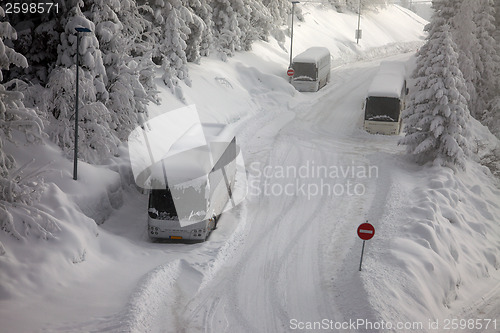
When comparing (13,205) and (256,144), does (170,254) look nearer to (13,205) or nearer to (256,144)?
(13,205)

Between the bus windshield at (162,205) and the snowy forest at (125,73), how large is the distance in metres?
3.49

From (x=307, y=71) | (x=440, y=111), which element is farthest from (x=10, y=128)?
(x=307, y=71)

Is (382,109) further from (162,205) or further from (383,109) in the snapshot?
(162,205)

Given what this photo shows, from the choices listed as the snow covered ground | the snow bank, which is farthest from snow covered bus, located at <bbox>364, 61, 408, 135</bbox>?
the snow bank

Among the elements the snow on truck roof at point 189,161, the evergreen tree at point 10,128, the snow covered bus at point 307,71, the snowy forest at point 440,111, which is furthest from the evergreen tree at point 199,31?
the evergreen tree at point 10,128

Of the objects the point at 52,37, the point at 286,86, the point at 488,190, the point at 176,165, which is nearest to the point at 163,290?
the point at 176,165

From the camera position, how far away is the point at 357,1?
78750 mm

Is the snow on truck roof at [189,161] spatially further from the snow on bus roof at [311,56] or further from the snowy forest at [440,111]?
the snow on bus roof at [311,56]

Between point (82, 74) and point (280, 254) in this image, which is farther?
point (82, 74)

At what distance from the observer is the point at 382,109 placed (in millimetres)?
29000

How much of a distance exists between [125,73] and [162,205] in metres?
6.51

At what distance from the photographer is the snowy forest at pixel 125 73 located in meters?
13.8

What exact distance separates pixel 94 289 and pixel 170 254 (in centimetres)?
306

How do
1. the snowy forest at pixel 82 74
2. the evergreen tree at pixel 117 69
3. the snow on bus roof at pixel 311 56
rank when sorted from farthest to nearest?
the snow on bus roof at pixel 311 56
the evergreen tree at pixel 117 69
the snowy forest at pixel 82 74
